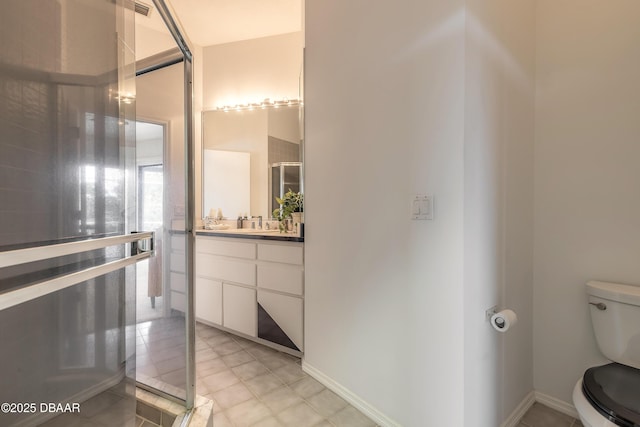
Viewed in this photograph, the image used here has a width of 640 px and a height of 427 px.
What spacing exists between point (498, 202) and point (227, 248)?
2.10 metres

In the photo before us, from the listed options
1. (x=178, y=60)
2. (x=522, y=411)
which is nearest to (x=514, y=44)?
(x=178, y=60)

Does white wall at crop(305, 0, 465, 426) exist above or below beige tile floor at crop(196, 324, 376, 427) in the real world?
above

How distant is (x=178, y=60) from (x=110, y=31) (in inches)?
20.7

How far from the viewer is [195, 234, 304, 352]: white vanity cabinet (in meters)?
2.16

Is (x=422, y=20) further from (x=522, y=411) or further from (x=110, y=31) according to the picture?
(x=522, y=411)

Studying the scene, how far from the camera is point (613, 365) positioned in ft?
4.01

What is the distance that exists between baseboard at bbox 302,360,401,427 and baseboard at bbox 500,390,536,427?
567 millimetres

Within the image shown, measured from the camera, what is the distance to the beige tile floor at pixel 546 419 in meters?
1.50

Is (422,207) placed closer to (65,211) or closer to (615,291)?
(615,291)

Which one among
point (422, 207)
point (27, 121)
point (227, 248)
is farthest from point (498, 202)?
point (227, 248)

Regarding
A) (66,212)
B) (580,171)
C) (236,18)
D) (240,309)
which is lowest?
(240,309)

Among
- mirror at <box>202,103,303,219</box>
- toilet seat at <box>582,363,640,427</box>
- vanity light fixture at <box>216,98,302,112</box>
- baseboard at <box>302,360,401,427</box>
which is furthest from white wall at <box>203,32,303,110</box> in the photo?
toilet seat at <box>582,363,640,427</box>

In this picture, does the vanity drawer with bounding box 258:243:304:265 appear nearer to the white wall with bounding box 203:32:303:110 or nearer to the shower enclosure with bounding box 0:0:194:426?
the shower enclosure with bounding box 0:0:194:426

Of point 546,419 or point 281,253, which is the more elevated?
point 281,253
